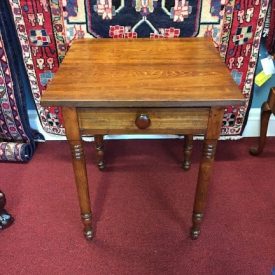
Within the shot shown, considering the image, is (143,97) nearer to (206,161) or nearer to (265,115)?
(206,161)

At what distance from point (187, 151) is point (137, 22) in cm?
71

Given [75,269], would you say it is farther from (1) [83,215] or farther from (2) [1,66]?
(2) [1,66]

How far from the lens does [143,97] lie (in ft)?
3.18

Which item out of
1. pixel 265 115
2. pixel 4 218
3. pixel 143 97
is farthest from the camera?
pixel 265 115

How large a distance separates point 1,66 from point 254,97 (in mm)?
1409

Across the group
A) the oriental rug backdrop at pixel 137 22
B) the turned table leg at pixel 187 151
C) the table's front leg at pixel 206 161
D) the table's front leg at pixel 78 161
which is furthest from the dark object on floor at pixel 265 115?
the table's front leg at pixel 78 161

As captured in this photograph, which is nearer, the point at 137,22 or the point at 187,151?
the point at 137,22

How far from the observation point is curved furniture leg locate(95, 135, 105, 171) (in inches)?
65.2

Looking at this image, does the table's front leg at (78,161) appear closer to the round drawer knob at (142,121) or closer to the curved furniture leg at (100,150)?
the round drawer knob at (142,121)

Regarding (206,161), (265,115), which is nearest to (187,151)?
(265,115)

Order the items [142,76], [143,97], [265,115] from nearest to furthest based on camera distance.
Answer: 1. [143,97]
2. [142,76]
3. [265,115]

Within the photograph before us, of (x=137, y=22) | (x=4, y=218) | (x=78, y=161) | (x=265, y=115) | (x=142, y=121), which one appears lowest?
(x=4, y=218)

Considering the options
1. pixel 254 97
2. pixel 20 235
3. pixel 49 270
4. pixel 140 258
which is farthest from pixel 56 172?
pixel 254 97

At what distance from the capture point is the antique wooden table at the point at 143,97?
97 cm
